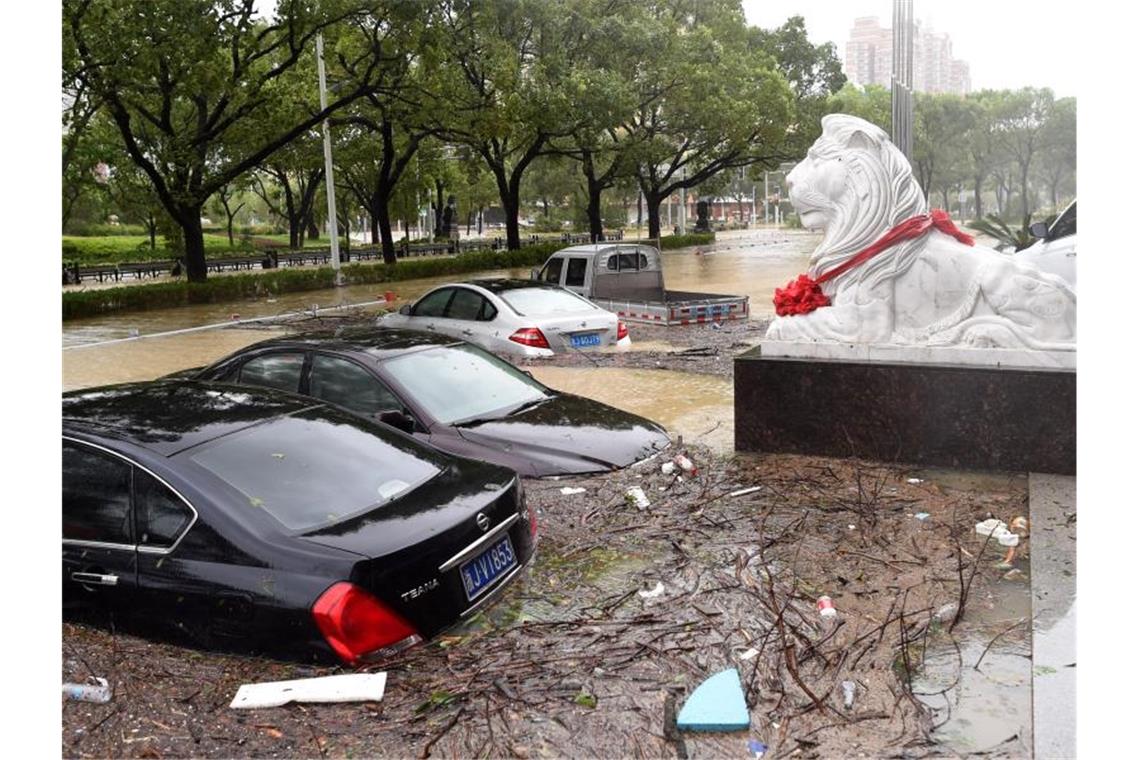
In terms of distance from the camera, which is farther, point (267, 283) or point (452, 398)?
point (267, 283)

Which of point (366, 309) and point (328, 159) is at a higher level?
point (328, 159)

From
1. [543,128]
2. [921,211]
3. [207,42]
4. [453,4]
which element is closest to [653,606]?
[921,211]

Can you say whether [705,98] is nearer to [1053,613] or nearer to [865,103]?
[865,103]

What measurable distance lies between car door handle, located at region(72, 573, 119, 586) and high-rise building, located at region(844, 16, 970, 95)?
14970mm

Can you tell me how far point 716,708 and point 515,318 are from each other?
907cm

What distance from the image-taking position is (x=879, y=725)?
146 inches

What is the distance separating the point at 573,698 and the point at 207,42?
19.6 m

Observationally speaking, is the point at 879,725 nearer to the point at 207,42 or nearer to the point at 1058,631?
the point at 1058,631

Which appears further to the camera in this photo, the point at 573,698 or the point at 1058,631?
the point at 1058,631

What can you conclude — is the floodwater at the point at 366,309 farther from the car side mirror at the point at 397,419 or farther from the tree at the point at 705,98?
the tree at the point at 705,98

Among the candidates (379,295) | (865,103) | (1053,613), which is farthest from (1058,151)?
(1053,613)

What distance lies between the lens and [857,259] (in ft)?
25.7

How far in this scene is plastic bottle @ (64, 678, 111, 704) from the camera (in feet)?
12.8

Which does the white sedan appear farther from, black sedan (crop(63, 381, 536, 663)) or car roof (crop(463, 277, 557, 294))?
black sedan (crop(63, 381, 536, 663))
